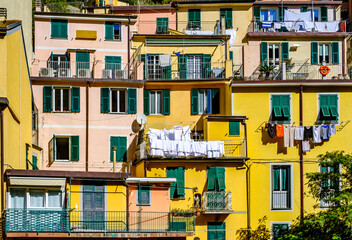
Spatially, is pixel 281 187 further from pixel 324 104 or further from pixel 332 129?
pixel 324 104

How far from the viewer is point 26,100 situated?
5491 centimetres

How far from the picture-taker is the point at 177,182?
57000 mm

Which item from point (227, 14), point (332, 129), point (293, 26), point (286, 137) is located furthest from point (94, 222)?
point (293, 26)

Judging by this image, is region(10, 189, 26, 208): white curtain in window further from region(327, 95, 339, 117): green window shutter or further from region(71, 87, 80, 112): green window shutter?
region(327, 95, 339, 117): green window shutter

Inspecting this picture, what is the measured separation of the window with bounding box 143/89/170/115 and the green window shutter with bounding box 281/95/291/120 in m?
7.36

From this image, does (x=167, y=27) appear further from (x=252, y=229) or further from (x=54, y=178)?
(x=54, y=178)

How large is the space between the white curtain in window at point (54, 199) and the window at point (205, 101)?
14.7 meters

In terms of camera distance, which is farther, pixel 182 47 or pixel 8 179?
pixel 182 47

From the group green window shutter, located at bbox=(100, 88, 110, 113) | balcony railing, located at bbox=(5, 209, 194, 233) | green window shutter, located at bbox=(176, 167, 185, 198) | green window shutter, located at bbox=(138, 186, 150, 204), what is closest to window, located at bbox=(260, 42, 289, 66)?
green window shutter, located at bbox=(100, 88, 110, 113)

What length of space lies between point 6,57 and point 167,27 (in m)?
23.8

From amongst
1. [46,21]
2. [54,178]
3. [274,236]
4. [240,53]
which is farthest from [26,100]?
[240,53]

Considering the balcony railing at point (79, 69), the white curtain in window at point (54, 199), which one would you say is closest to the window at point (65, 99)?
the balcony railing at point (79, 69)

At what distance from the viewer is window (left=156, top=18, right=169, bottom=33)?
69512 mm

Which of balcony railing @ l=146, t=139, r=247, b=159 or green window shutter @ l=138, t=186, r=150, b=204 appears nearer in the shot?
green window shutter @ l=138, t=186, r=150, b=204
